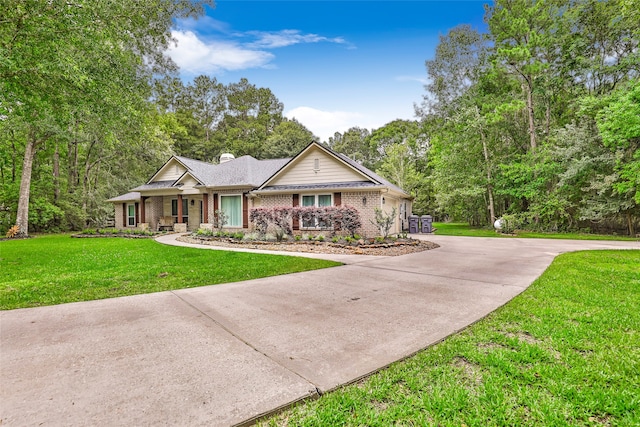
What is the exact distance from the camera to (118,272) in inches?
270

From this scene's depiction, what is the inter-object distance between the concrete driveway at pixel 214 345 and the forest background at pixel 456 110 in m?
6.40

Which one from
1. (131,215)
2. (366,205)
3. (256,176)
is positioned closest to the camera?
(366,205)

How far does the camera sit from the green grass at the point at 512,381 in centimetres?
194

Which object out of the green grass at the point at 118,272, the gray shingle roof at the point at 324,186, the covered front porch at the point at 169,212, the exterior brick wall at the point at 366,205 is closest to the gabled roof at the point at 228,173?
the covered front porch at the point at 169,212

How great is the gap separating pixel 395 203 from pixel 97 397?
1691 cm

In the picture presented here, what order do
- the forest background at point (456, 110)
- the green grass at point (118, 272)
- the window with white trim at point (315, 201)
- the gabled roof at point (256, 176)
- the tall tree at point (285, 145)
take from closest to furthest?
the green grass at point (118, 272) < the forest background at point (456, 110) < the window with white trim at point (315, 201) < the gabled roof at point (256, 176) < the tall tree at point (285, 145)

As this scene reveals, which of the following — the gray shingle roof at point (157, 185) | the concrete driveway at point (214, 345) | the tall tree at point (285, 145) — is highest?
the tall tree at point (285, 145)

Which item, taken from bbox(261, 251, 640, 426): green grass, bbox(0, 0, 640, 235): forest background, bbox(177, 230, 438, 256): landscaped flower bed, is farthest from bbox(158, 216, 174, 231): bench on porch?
bbox(261, 251, 640, 426): green grass

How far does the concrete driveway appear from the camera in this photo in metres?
2.07

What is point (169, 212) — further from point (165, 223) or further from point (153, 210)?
point (153, 210)

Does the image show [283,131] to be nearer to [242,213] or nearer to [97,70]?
[242,213]

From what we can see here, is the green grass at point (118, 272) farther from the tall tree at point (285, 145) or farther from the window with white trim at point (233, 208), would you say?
the tall tree at point (285, 145)

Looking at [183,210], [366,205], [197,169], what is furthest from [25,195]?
[366,205]

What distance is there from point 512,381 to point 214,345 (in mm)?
2739
